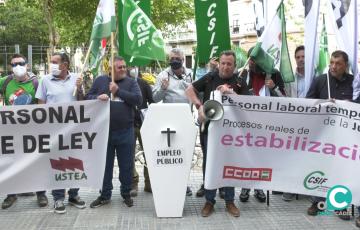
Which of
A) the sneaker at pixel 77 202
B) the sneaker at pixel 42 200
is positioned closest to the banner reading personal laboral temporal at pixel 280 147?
the sneaker at pixel 77 202

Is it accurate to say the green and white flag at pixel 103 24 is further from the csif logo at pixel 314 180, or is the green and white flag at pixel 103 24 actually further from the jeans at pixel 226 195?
the csif logo at pixel 314 180

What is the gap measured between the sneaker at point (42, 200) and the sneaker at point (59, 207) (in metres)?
0.31

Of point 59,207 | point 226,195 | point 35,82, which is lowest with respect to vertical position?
point 59,207

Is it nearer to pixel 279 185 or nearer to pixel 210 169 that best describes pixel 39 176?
pixel 210 169

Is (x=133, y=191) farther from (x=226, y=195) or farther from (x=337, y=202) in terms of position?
(x=337, y=202)

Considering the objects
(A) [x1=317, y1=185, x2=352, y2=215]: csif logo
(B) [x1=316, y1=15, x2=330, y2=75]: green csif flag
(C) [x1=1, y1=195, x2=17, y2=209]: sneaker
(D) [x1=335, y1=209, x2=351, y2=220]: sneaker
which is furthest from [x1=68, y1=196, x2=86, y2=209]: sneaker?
(B) [x1=316, y1=15, x2=330, y2=75]: green csif flag

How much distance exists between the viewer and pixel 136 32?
613 centimetres

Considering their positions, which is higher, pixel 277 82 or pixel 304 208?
pixel 277 82

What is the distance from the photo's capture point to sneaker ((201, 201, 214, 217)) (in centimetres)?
580

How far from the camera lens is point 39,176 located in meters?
5.94

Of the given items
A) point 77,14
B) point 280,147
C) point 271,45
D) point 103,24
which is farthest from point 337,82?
point 77,14

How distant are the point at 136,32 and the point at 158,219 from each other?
229cm

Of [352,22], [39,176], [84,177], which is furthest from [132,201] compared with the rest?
[352,22]

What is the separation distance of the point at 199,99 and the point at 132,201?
1565mm
